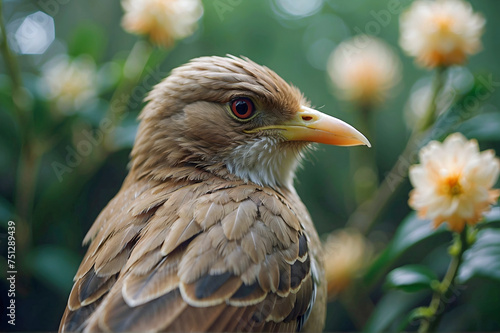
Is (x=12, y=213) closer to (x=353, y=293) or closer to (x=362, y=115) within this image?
(x=353, y=293)

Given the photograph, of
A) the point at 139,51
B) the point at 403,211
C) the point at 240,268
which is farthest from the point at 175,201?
the point at 403,211

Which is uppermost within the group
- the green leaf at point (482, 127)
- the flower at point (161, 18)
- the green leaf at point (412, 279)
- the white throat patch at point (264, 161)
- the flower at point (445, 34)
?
the flower at point (445, 34)

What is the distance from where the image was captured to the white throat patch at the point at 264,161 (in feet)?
6.68

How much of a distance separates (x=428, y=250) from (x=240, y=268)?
178 centimetres

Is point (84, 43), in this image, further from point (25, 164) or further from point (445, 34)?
point (445, 34)

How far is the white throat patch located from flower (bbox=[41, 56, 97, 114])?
3.87 ft

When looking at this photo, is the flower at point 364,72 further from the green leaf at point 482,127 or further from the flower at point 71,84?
the flower at point 71,84

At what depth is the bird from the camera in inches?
58.2

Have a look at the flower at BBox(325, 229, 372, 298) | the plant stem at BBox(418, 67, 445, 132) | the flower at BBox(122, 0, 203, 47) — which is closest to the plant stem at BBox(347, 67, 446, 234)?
the plant stem at BBox(418, 67, 445, 132)

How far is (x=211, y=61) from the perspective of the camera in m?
2.10

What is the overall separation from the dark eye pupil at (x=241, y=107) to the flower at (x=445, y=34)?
104 centimetres

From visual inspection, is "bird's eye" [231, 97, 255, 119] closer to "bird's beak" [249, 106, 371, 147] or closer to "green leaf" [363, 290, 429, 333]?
"bird's beak" [249, 106, 371, 147]

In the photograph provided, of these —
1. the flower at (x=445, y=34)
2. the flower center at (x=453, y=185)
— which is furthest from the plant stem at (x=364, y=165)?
the flower center at (x=453, y=185)

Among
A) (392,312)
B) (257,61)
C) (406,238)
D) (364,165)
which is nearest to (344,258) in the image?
(392,312)
